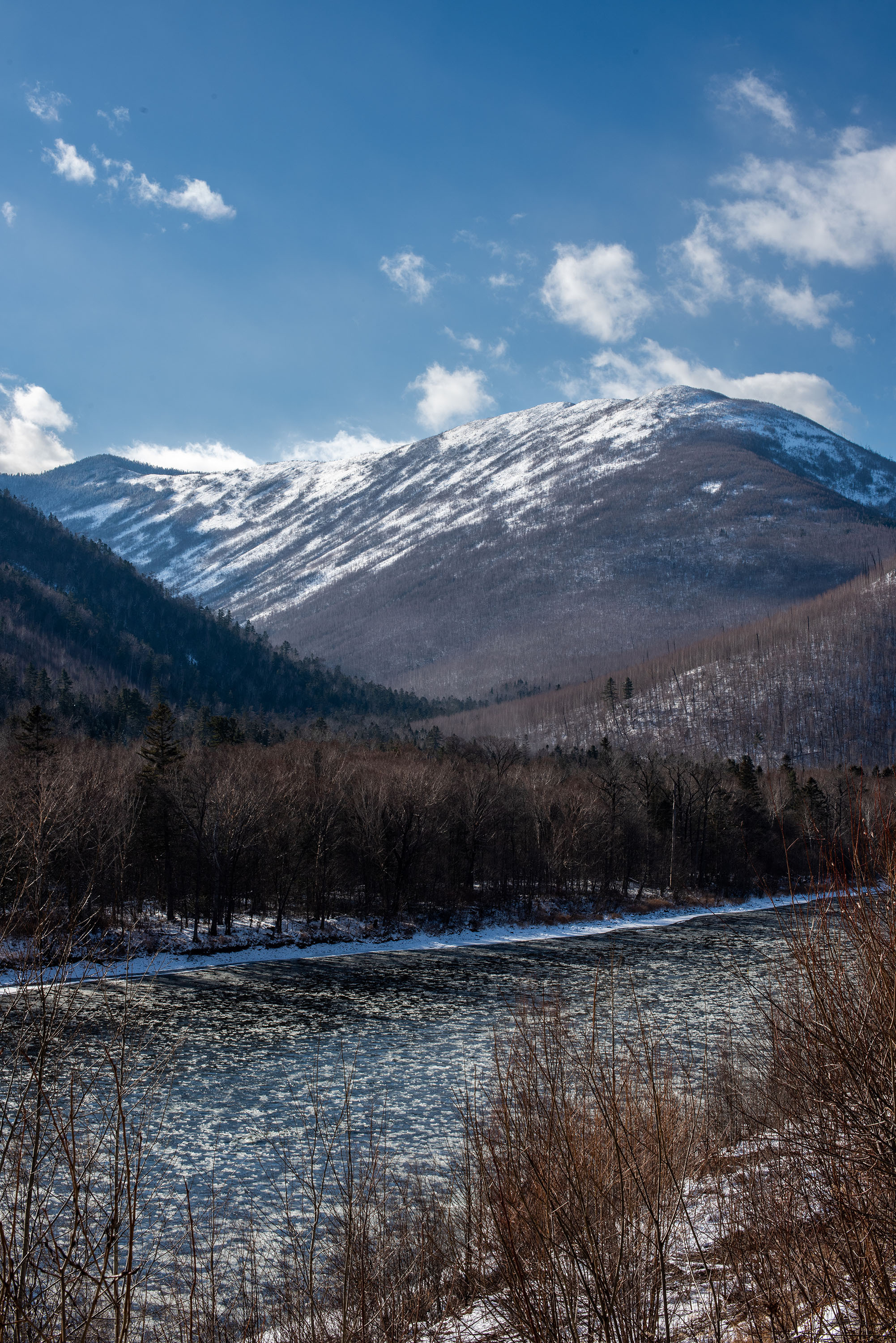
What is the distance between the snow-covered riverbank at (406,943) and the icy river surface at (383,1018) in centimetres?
129

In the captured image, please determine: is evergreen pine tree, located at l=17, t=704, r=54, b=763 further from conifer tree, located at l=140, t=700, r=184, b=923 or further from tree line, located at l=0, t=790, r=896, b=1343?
tree line, located at l=0, t=790, r=896, b=1343

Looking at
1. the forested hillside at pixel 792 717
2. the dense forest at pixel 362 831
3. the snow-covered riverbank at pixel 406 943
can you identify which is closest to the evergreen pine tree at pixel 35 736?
the dense forest at pixel 362 831

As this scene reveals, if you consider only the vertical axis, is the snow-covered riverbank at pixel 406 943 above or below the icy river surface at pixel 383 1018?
below

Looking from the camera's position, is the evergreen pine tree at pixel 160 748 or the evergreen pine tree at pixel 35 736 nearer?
the evergreen pine tree at pixel 35 736

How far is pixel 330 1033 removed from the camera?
2884 cm

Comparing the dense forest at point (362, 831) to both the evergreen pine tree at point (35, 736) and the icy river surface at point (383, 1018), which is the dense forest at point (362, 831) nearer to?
the evergreen pine tree at point (35, 736)

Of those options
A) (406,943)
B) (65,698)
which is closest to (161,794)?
(406,943)

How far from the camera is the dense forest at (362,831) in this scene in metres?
45.6

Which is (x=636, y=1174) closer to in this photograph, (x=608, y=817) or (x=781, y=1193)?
(x=781, y=1193)

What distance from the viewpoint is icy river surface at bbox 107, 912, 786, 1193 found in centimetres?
1961

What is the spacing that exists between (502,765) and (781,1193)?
7019 centimetres

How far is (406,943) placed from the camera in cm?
5075

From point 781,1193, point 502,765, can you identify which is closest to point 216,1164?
point 781,1193

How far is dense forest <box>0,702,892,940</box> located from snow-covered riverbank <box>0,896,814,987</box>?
6.43 feet
